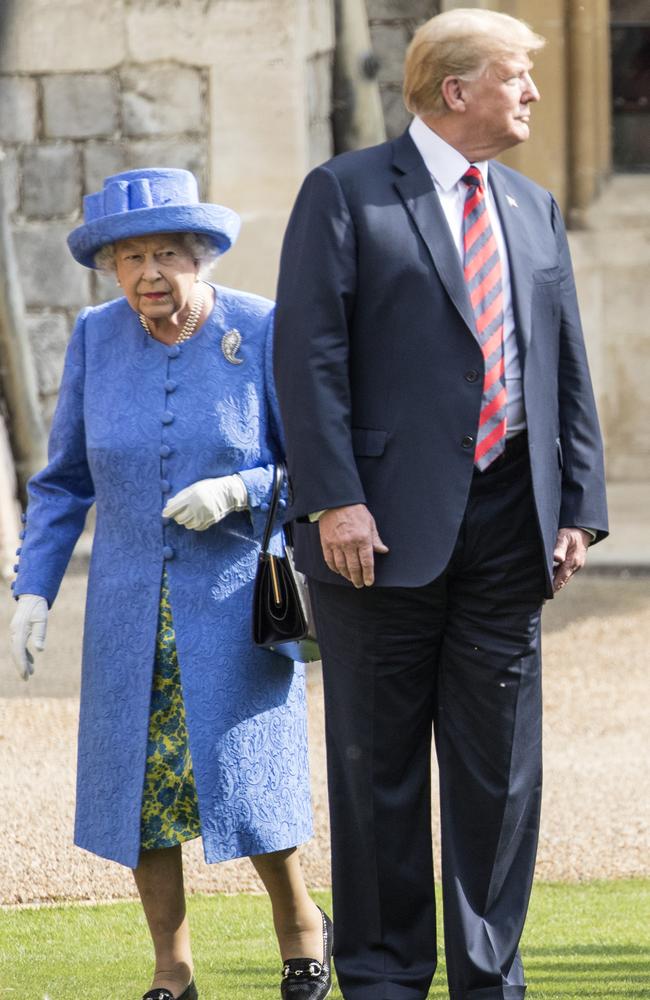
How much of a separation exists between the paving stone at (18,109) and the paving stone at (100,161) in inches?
12.4

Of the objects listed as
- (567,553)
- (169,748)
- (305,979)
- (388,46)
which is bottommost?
(305,979)

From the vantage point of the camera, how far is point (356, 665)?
3.21 m

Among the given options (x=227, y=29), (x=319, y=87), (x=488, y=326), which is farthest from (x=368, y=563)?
(x=319, y=87)

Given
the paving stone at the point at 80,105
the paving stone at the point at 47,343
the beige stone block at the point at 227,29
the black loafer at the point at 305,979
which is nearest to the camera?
the black loafer at the point at 305,979

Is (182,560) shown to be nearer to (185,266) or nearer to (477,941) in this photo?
(185,266)

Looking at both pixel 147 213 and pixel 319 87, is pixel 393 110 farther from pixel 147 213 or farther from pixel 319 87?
pixel 147 213

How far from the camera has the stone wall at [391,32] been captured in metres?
10.9

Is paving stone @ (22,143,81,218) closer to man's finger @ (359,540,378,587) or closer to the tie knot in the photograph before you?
the tie knot

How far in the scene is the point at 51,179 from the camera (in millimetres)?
9758

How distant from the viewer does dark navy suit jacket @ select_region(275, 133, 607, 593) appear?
308cm

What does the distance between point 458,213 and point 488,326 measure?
211 millimetres

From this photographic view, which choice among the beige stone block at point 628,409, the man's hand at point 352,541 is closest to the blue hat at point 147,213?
the man's hand at point 352,541

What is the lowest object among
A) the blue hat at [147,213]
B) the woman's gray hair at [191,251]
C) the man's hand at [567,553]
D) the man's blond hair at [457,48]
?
the man's hand at [567,553]

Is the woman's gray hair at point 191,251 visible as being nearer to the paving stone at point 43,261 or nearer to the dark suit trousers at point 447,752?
the dark suit trousers at point 447,752
